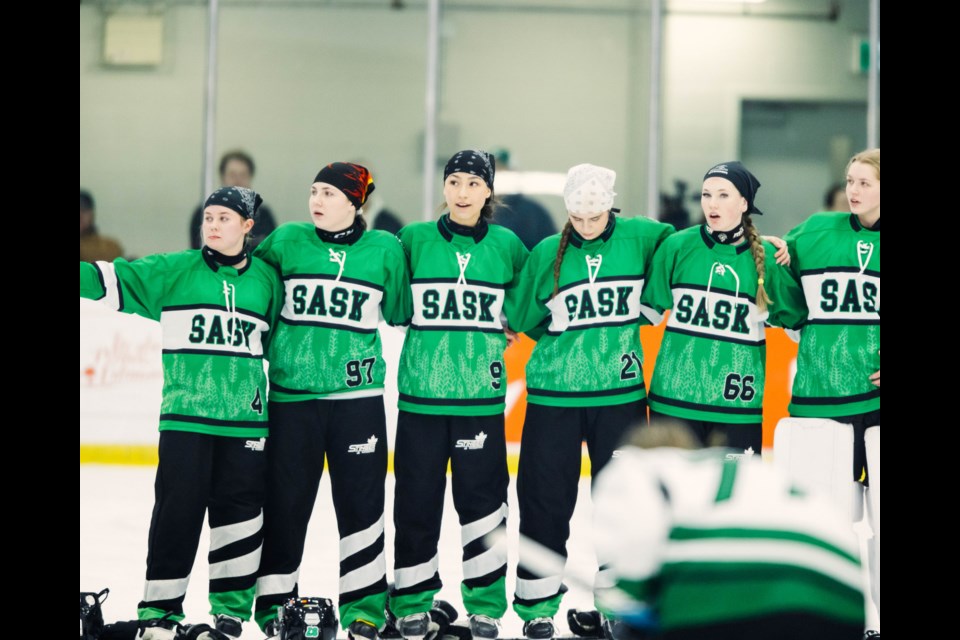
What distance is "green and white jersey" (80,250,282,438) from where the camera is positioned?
3.23 metres

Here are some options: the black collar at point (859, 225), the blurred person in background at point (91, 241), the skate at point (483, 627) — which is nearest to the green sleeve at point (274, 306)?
the skate at point (483, 627)

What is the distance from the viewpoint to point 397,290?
11.3 ft

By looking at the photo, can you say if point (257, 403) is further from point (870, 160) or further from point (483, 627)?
point (870, 160)

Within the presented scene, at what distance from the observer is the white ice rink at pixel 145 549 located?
3.63 m

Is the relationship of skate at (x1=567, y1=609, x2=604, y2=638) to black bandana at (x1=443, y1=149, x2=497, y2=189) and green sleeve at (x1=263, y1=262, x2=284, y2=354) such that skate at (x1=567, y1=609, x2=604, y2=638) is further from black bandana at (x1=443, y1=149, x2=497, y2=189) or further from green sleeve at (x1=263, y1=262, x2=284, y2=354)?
black bandana at (x1=443, y1=149, x2=497, y2=189)

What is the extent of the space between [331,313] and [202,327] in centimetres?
35

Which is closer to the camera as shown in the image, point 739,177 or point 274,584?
point 274,584

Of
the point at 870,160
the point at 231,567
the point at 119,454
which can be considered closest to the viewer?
the point at 231,567

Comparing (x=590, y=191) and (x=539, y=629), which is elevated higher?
(x=590, y=191)

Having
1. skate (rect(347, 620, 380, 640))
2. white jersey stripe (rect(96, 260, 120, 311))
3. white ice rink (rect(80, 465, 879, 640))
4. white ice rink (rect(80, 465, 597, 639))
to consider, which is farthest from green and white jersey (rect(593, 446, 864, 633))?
white jersey stripe (rect(96, 260, 120, 311))

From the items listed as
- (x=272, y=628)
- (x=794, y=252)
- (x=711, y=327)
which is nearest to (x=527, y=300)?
(x=711, y=327)

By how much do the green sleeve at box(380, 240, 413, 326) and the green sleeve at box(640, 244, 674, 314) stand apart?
0.69 metres
